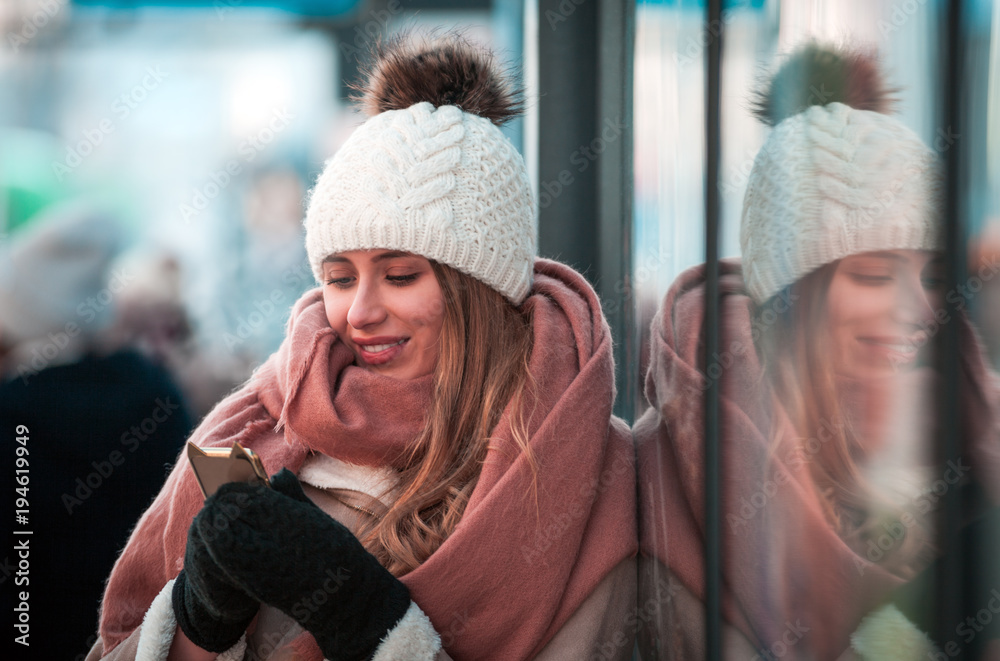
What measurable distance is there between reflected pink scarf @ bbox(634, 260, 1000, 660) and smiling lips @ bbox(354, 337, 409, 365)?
1.25 ft

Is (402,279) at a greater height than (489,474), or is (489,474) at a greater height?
(402,279)

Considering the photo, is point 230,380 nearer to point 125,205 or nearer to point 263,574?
point 125,205

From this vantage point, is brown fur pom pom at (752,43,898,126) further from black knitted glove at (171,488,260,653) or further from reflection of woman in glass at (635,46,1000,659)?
black knitted glove at (171,488,260,653)

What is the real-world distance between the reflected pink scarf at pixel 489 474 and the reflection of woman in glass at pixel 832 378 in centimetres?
28

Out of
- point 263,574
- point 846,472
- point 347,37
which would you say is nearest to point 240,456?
point 263,574

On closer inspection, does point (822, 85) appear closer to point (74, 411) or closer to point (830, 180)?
point (830, 180)

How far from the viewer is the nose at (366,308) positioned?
42.9 inches

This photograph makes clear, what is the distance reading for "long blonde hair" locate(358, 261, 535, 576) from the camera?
1018 mm

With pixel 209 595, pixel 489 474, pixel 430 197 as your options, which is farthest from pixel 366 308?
pixel 209 595

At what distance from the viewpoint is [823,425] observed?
58 cm

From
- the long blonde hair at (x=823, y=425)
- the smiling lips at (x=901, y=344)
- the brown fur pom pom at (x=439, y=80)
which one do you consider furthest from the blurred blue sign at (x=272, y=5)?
the smiling lips at (x=901, y=344)

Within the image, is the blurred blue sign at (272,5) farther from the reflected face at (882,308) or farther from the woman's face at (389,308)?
the reflected face at (882,308)

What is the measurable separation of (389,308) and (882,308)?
74cm

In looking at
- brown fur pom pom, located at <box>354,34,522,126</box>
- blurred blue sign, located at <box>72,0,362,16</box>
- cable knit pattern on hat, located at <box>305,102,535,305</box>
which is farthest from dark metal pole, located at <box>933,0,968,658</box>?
blurred blue sign, located at <box>72,0,362,16</box>
